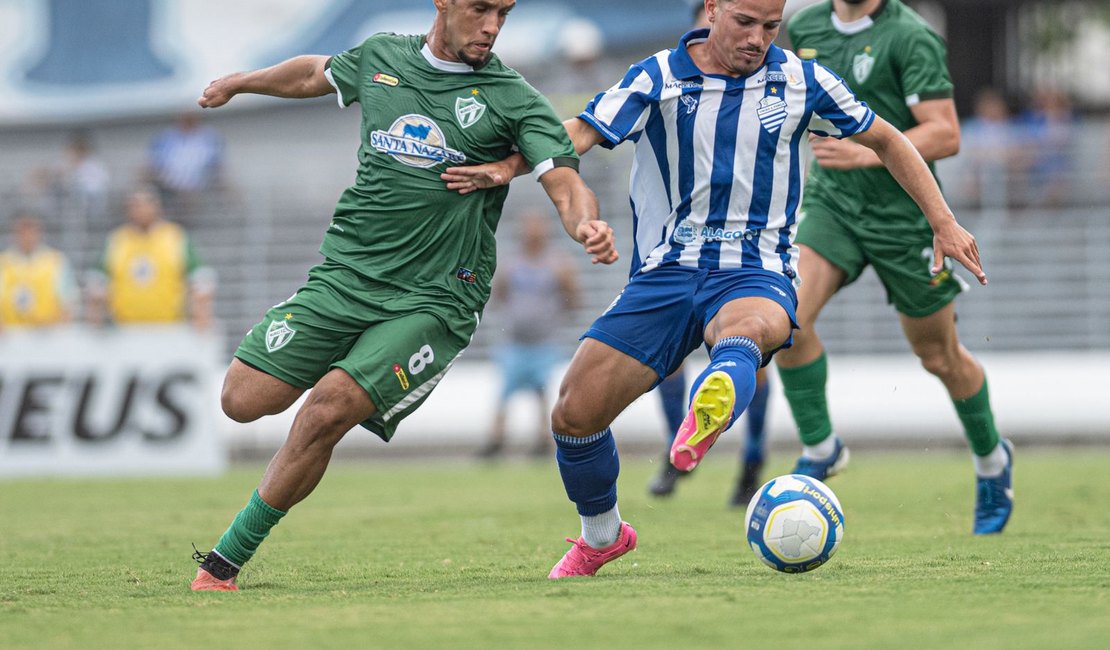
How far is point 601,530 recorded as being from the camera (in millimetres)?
6270

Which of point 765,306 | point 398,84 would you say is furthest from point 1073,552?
point 398,84

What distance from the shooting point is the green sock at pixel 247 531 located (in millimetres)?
5922

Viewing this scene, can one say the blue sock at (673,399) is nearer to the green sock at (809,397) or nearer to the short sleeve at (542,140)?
the green sock at (809,397)

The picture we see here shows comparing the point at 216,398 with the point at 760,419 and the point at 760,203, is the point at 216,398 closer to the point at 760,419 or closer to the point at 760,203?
the point at 760,419

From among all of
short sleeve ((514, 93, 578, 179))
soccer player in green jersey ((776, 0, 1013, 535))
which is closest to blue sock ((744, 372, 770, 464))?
soccer player in green jersey ((776, 0, 1013, 535))

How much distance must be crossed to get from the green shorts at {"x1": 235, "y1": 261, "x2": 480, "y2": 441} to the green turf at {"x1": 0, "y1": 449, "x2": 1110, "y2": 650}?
74 cm

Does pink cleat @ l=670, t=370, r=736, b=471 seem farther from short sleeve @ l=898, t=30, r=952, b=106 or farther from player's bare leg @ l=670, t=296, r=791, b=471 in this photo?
short sleeve @ l=898, t=30, r=952, b=106

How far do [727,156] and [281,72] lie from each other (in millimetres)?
1792

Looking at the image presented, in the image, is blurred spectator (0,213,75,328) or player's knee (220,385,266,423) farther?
blurred spectator (0,213,75,328)

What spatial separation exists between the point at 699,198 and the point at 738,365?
91 cm

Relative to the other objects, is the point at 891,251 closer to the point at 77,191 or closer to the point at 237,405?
the point at 237,405

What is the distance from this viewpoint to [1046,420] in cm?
1594

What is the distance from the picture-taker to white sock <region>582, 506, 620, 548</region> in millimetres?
6273

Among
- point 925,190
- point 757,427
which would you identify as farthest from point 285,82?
point 757,427
